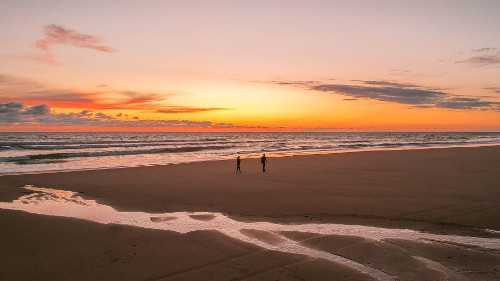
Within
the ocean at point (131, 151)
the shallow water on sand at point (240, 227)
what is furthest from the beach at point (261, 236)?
the ocean at point (131, 151)

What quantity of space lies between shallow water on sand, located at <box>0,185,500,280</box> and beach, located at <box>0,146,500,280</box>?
20cm

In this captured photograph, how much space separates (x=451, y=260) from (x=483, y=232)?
9.69 feet

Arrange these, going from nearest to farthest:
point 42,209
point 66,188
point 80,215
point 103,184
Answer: point 80,215 → point 42,209 → point 66,188 → point 103,184

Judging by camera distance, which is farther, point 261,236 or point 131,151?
point 131,151

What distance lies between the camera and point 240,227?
10367mm

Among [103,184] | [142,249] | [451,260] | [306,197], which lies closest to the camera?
[451,260]

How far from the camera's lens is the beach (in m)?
7.04

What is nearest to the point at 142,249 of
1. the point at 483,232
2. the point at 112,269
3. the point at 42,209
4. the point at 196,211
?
the point at 112,269

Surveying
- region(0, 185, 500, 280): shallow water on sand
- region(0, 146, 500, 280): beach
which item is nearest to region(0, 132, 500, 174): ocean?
region(0, 146, 500, 280): beach

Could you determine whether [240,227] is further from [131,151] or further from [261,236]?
[131,151]

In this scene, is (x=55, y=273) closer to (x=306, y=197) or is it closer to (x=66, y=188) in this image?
(x=306, y=197)

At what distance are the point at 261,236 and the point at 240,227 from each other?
1.19 meters

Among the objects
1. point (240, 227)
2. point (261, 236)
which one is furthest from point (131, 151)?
point (261, 236)

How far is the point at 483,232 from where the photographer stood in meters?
9.54
